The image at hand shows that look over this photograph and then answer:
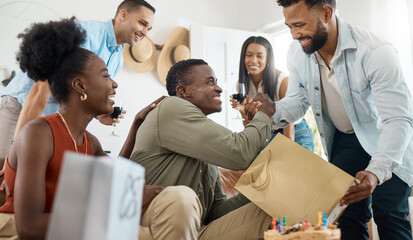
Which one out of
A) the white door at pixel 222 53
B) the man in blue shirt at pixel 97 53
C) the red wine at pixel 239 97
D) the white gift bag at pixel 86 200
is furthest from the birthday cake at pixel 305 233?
the white door at pixel 222 53

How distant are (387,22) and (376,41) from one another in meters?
1.71

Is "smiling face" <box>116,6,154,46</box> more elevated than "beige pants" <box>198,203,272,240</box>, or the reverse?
"smiling face" <box>116,6,154,46</box>

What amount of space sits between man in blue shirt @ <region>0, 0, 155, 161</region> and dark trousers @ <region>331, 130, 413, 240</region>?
124 centimetres

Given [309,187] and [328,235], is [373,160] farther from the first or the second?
[328,235]

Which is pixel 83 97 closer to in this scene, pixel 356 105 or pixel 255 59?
pixel 356 105

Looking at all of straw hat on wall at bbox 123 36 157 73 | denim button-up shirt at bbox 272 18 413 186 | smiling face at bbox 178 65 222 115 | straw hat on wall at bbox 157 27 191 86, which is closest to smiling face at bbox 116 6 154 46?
smiling face at bbox 178 65 222 115

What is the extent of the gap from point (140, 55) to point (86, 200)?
4254mm

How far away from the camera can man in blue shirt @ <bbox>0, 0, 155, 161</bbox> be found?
2.01 m

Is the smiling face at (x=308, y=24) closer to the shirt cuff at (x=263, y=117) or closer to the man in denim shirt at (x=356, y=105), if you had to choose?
the man in denim shirt at (x=356, y=105)

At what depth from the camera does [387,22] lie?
3.53 metres

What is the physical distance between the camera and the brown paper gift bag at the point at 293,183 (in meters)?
1.48

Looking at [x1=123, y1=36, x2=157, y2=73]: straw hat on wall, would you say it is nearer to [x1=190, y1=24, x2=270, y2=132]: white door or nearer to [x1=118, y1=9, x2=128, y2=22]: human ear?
[x1=190, y1=24, x2=270, y2=132]: white door

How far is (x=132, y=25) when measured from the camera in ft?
10.1

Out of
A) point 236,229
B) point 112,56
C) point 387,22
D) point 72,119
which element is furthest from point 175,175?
point 387,22
